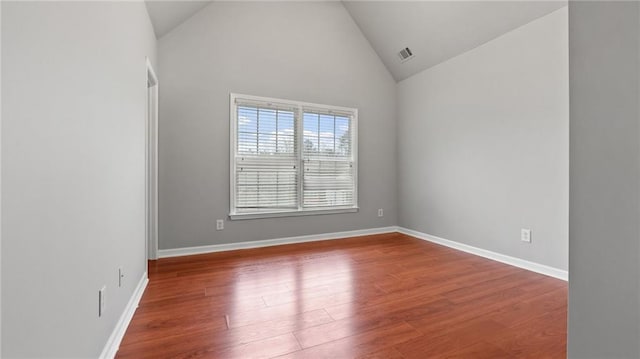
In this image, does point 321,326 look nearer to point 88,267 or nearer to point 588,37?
point 88,267

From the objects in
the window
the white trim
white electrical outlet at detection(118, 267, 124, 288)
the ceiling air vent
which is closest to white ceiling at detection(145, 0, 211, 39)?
the window

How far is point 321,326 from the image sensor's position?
5.85 feet

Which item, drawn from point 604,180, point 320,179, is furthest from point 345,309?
point 320,179

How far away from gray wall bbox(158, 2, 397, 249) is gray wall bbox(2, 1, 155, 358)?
152cm

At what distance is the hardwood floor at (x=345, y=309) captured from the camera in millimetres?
1570

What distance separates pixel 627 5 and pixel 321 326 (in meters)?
1.86

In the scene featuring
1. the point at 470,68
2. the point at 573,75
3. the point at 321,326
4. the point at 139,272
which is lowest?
the point at 321,326

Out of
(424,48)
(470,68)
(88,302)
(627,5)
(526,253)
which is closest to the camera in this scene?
(627,5)

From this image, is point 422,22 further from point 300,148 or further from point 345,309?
point 345,309

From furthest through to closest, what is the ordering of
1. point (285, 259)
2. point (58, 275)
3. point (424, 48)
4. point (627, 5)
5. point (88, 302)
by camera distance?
point (424, 48) → point (285, 259) → point (88, 302) → point (58, 275) → point (627, 5)

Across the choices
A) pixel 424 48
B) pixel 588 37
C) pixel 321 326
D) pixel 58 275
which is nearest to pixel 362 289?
pixel 321 326

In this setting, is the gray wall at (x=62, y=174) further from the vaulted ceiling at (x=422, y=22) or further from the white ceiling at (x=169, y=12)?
the vaulted ceiling at (x=422, y=22)

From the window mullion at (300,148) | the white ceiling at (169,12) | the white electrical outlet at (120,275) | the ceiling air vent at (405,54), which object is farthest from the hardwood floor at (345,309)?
the ceiling air vent at (405,54)

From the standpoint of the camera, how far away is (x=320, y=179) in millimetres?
4129
